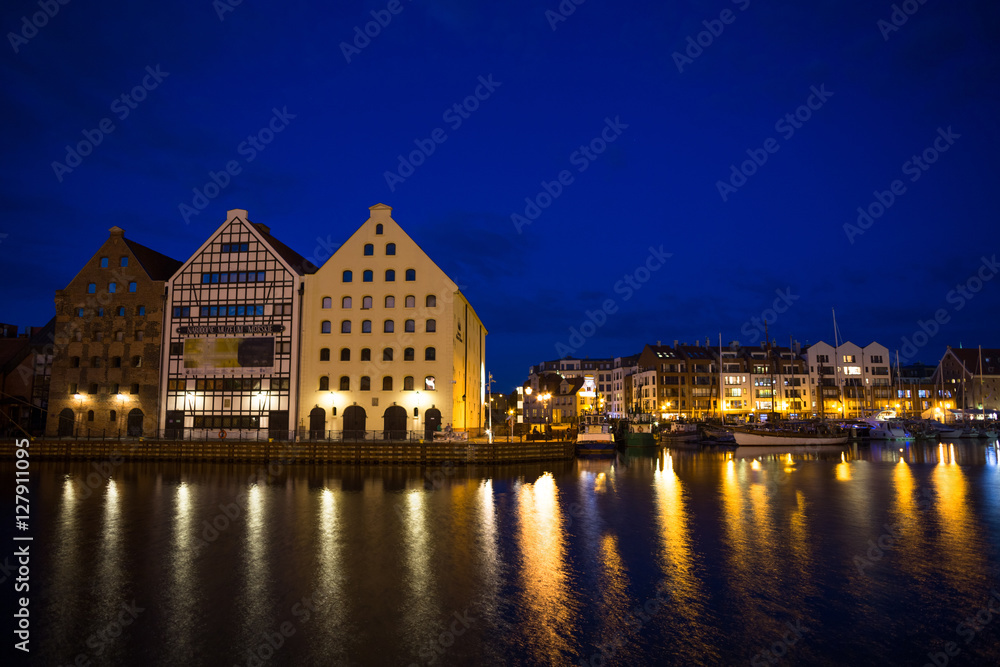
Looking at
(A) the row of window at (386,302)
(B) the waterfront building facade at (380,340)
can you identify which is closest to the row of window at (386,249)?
(B) the waterfront building facade at (380,340)

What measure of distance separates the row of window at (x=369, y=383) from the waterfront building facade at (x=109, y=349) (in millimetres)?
16131

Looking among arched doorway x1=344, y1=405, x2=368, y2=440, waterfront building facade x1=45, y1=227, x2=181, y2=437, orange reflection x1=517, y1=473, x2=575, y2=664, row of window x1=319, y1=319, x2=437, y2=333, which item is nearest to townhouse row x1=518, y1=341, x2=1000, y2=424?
row of window x1=319, y1=319, x2=437, y2=333

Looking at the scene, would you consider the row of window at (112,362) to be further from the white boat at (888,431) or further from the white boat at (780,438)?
the white boat at (888,431)

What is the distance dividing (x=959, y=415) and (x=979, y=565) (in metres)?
121

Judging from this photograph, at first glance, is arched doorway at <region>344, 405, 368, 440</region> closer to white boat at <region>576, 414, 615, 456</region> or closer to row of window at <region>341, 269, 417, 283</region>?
row of window at <region>341, 269, 417, 283</region>

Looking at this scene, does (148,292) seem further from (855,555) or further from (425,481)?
(855,555)

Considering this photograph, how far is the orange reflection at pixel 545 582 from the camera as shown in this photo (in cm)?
1184

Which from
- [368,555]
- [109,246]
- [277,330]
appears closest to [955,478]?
[368,555]

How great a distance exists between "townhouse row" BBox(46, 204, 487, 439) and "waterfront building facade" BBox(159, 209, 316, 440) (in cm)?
11

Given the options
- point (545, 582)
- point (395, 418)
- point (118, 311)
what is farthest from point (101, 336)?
point (545, 582)

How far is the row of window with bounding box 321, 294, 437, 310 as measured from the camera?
183 feet

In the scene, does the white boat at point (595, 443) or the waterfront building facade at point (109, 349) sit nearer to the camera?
the waterfront building facade at point (109, 349)

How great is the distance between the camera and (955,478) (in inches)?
1535

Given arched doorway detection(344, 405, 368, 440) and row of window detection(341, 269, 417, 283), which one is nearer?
arched doorway detection(344, 405, 368, 440)
